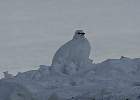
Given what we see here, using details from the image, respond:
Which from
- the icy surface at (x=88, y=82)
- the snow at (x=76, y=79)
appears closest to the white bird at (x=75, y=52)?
the snow at (x=76, y=79)

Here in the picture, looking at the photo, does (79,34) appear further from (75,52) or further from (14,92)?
(14,92)

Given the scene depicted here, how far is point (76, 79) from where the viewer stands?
44.2 metres

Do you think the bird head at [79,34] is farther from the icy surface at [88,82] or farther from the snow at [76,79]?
the icy surface at [88,82]

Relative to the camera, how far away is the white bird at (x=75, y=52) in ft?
167

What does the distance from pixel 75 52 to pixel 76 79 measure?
7.69 meters

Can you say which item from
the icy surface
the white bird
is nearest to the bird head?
the white bird

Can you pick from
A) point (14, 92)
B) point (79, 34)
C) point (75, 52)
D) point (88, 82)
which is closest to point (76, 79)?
point (88, 82)

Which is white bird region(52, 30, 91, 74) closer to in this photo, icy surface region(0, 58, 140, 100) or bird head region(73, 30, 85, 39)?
bird head region(73, 30, 85, 39)

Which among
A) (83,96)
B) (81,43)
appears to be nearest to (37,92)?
(83,96)

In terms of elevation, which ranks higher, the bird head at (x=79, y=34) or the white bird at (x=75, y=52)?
the bird head at (x=79, y=34)

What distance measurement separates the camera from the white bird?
51.0 metres

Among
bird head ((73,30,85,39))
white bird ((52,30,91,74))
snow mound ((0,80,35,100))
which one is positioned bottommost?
snow mound ((0,80,35,100))

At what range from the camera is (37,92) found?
4125 cm

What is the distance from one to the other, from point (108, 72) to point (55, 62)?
832 cm
